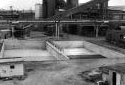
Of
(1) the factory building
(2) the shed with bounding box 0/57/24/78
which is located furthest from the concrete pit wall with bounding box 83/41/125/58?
(1) the factory building

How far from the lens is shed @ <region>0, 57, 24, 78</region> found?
56.7 ft

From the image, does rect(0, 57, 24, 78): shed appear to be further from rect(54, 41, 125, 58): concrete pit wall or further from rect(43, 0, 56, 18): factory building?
rect(43, 0, 56, 18): factory building

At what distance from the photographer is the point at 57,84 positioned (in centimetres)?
1584

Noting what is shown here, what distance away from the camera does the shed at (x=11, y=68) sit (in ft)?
56.7

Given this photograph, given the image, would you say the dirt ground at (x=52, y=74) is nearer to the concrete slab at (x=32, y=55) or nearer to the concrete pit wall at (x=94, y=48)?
the concrete slab at (x=32, y=55)

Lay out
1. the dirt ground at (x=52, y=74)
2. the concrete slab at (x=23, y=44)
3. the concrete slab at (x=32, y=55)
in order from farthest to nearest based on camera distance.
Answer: the concrete slab at (x=23, y=44) < the concrete slab at (x=32, y=55) < the dirt ground at (x=52, y=74)

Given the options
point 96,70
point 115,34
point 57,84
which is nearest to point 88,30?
point 115,34

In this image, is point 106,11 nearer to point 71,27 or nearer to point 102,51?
point 71,27

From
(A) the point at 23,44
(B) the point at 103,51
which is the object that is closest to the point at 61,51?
(B) the point at 103,51

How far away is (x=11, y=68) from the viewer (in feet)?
57.3

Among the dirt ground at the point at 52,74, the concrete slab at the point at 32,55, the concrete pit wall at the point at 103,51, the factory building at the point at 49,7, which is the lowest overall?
the concrete slab at the point at 32,55

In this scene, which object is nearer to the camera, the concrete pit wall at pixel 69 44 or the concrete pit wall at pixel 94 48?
the concrete pit wall at pixel 94 48

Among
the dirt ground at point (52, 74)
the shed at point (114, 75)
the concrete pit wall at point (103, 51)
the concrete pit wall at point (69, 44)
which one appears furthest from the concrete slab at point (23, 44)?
the shed at point (114, 75)

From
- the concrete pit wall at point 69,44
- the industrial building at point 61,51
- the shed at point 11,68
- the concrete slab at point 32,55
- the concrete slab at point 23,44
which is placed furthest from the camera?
the concrete pit wall at point 69,44
